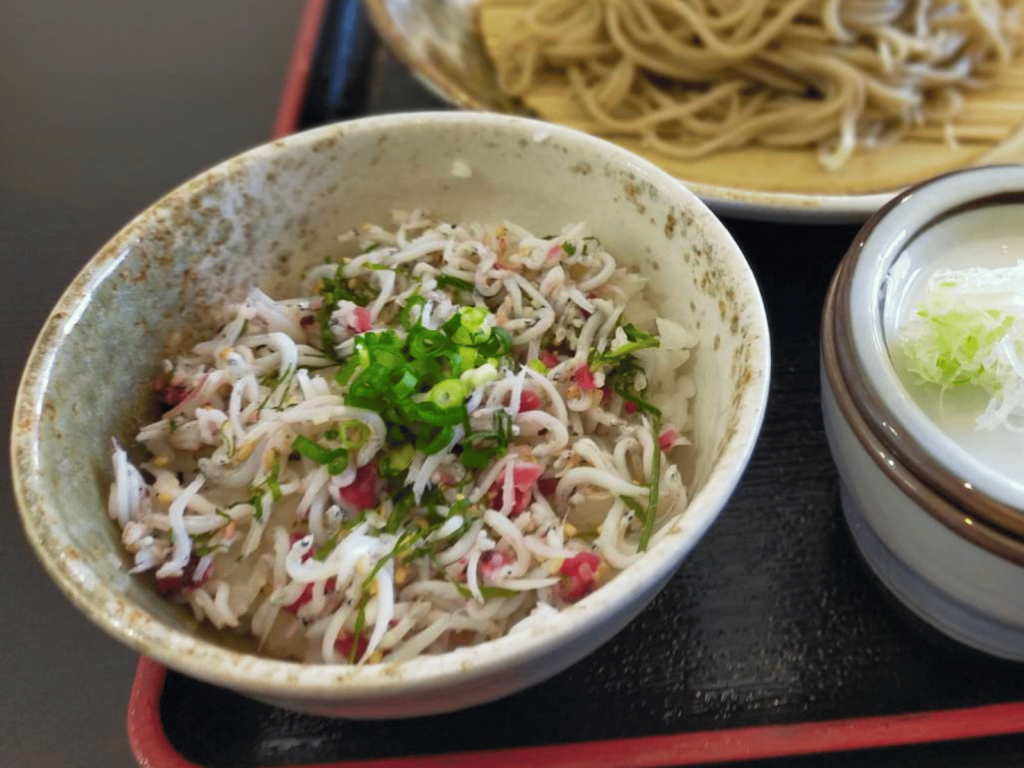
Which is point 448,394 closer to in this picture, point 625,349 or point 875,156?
point 625,349

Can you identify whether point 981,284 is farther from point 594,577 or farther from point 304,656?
point 304,656

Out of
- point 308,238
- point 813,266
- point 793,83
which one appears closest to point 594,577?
point 308,238

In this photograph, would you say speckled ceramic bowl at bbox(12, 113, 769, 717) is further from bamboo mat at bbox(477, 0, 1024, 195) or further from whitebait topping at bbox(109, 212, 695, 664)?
bamboo mat at bbox(477, 0, 1024, 195)

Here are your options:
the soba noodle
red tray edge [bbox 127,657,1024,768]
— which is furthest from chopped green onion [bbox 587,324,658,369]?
the soba noodle

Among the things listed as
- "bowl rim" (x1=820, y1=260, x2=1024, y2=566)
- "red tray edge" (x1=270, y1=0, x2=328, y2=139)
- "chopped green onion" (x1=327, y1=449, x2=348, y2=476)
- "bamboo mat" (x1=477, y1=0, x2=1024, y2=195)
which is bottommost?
"bamboo mat" (x1=477, y1=0, x2=1024, y2=195)

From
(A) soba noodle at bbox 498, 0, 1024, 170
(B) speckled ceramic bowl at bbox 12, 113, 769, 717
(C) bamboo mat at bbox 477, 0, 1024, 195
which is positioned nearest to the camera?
(B) speckled ceramic bowl at bbox 12, 113, 769, 717

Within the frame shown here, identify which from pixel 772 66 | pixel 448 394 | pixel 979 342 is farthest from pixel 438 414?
pixel 772 66
